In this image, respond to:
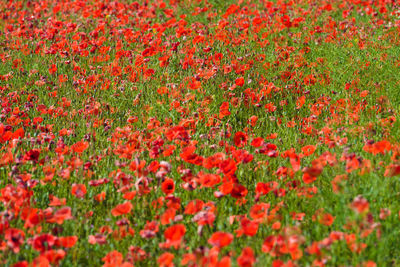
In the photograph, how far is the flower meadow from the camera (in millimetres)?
2023

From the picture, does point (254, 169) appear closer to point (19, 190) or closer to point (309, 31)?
A: point (19, 190)

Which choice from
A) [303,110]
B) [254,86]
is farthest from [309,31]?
[303,110]

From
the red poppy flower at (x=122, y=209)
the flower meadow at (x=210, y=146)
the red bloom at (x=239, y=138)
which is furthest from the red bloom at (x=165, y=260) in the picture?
the red bloom at (x=239, y=138)

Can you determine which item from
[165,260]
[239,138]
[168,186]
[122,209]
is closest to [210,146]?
[239,138]

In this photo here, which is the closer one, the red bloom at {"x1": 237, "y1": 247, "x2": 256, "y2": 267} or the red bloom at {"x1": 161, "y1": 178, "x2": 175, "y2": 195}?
the red bloom at {"x1": 237, "y1": 247, "x2": 256, "y2": 267}

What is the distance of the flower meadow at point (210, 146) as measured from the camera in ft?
6.64

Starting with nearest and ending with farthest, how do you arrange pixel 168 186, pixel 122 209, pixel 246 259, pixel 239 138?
pixel 246 259, pixel 122 209, pixel 168 186, pixel 239 138

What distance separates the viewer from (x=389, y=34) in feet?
15.9

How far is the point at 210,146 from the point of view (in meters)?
2.82

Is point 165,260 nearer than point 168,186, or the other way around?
point 165,260

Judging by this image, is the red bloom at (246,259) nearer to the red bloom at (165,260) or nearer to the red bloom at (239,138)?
the red bloom at (165,260)

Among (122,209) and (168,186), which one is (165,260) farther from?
(168,186)

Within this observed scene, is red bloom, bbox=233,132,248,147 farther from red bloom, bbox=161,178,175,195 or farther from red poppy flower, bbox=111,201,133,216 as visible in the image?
red poppy flower, bbox=111,201,133,216

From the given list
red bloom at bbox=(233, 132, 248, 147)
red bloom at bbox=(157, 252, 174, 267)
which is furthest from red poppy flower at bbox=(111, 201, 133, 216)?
red bloom at bbox=(233, 132, 248, 147)
